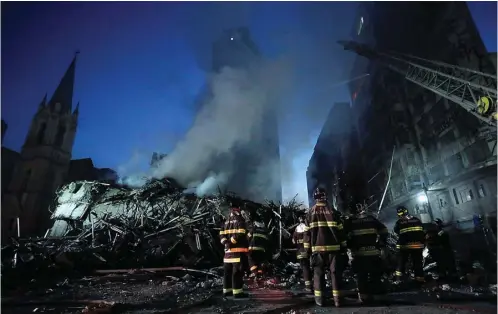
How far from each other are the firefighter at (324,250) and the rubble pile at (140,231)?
5.71 metres

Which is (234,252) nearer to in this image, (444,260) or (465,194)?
(444,260)

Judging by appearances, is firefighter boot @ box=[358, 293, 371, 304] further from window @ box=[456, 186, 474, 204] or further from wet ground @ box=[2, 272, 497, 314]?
window @ box=[456, 186, 474, 204]

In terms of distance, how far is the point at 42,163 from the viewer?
67.2ft

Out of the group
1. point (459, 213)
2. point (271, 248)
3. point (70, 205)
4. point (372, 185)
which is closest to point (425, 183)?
point (459, 213)

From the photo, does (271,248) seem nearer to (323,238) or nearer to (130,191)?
(323,238)

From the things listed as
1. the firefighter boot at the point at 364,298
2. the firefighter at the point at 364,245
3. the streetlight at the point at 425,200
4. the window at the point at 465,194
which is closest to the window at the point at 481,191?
the window at the point at 465,194

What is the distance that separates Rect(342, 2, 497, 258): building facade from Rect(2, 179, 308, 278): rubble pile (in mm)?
9146

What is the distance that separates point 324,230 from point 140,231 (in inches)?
309

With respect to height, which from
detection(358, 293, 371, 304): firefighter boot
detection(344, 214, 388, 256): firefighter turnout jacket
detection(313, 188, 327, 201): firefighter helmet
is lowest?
detection(358, 293, 371, 304): firefighter boot

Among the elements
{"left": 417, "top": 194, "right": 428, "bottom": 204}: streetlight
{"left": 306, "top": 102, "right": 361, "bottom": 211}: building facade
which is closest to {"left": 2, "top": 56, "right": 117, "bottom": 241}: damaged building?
{"left": 417, "top": 194, "right": 428, "bottom": 204}: streetlight

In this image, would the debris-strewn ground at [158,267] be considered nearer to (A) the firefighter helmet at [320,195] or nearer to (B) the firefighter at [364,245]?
(B) the firefighter at [364,245]

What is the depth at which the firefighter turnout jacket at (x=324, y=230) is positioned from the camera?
4352 mm

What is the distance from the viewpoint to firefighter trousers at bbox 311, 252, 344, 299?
427 cm

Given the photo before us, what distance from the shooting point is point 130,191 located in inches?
512
